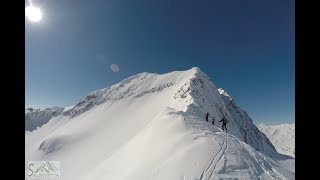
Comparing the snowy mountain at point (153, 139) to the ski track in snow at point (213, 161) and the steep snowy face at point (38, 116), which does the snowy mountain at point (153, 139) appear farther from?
the steep snowy face at point (38, 116)

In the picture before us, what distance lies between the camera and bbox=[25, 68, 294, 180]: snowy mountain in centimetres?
1545

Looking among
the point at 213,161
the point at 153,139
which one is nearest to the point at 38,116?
the point at 153,139

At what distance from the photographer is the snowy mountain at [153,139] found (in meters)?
15.5

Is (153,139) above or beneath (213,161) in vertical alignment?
above

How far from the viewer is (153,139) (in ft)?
77.1

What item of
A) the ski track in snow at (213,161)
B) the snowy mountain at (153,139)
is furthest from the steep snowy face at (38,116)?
the ski track in snow at (213,161)

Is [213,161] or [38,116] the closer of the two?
[213,161]

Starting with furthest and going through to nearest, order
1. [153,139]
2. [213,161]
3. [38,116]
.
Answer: [38,116] < [153,139] < [213,161]

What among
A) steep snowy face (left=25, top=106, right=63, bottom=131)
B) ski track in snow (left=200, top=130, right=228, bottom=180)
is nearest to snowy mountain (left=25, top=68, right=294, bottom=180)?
ski track in snow (left=200, top=130, right=228, bottom=180)

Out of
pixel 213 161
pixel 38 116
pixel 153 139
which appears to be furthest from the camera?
pixel 38 116

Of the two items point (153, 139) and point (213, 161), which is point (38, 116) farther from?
point (213, 161)
